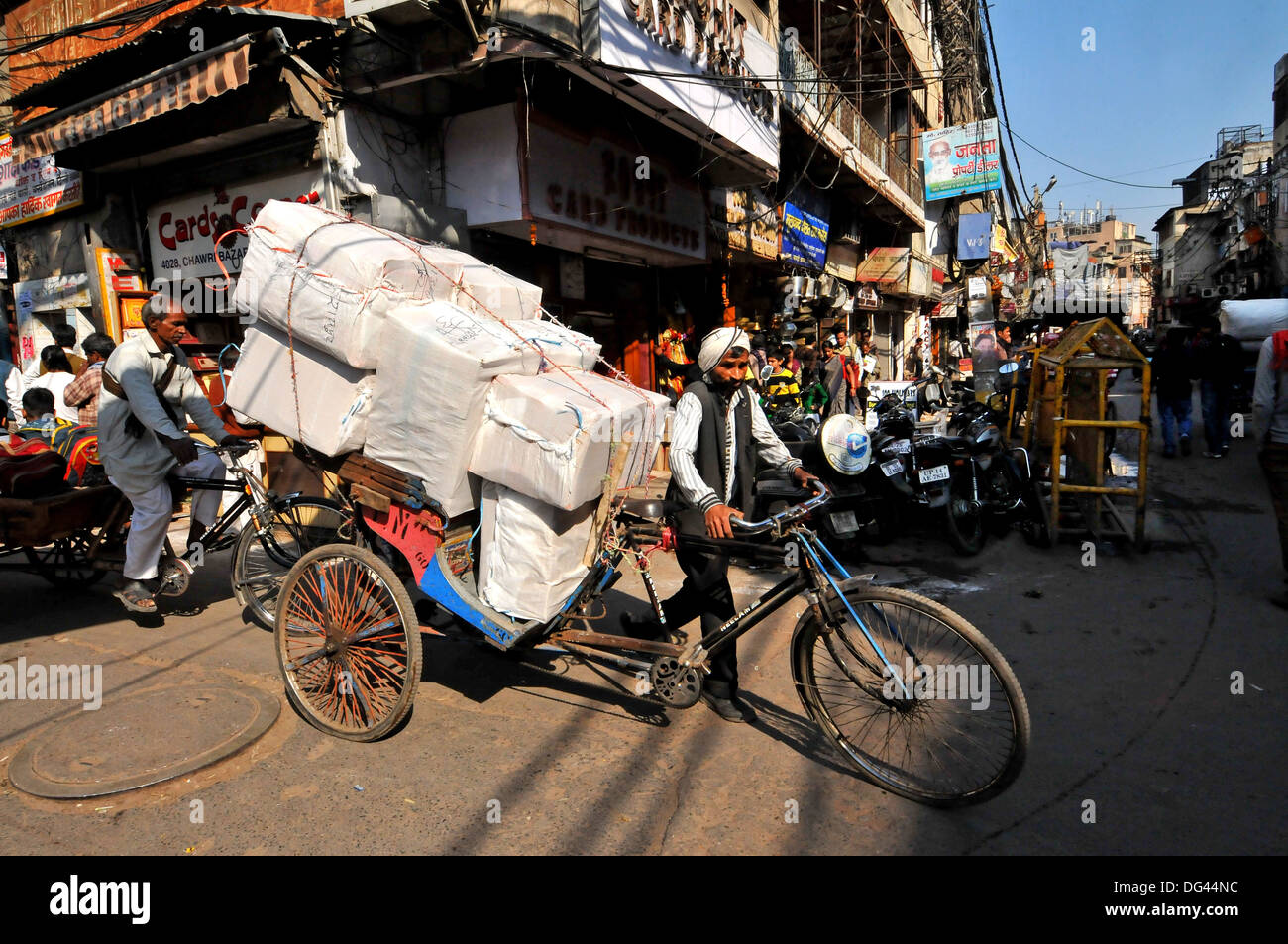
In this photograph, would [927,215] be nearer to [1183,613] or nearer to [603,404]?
[1183,613]

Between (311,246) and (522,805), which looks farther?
(311,246)

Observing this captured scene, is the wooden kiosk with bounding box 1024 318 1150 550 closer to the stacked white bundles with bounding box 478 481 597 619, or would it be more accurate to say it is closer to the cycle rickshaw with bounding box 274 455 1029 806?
the cycle rickshaw with bounding box 274 455 1029 806

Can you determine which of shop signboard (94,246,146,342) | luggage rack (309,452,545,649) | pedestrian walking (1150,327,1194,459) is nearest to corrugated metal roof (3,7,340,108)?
shop signboard (94,246,146,342)

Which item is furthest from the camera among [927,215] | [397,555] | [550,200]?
[927,215]

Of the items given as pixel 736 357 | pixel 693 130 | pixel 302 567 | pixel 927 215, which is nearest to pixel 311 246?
pixel 302 567

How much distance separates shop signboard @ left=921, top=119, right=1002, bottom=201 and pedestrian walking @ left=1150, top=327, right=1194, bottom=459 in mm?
10405

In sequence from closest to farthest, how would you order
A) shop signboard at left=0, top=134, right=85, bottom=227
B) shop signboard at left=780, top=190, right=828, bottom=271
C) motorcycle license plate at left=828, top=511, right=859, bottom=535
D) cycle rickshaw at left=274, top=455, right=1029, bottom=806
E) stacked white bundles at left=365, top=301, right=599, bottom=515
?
cycle rickshaw at left=274, top=455, right=1029, bottom=806 → stacked white bundles at left=365, top=301, right=599, bottom=515 → motorcycle license plate at left=828, top=511, right=859, bottom=535 → shop signboard at left=0, top=134, right=85, bottom=227 → shop signboard at left=780, top=190, right=828, bottom=271

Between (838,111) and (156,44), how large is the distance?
37.6 ft

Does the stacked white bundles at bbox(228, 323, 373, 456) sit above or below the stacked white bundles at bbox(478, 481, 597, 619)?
above

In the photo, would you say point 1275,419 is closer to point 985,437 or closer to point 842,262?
point 985,437

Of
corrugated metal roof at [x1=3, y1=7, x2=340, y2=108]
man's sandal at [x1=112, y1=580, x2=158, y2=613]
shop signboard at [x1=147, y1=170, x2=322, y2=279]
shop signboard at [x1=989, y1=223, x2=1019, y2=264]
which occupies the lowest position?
man's sandal at [x1=112, y1=580, x2=158, y2=613]

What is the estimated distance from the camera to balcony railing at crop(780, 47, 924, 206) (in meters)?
11.7

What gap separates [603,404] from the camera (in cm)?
303

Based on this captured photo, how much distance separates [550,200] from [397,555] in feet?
16.8
